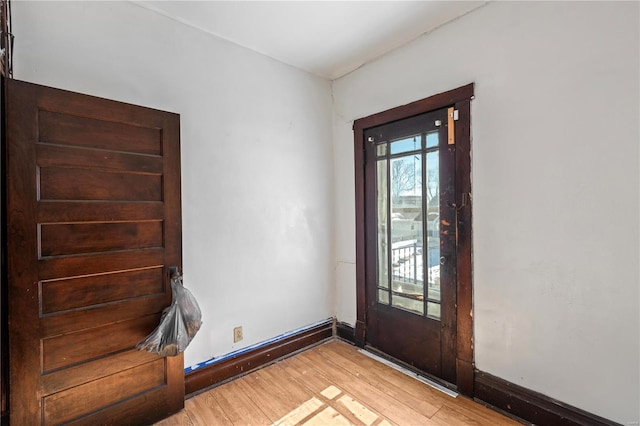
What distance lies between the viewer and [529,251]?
1822mm

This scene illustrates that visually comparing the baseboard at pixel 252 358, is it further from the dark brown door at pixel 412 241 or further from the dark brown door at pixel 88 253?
the dark brown door at pixel 412 241

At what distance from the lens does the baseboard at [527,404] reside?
162 centimetres

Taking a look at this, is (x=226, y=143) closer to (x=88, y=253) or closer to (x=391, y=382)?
(x=88, y=253)

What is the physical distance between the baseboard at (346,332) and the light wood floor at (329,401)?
0.39 metres

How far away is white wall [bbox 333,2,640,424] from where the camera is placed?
1511mm

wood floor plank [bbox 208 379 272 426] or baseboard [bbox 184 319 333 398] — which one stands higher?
baseboard [bbox 184 319 333 398]

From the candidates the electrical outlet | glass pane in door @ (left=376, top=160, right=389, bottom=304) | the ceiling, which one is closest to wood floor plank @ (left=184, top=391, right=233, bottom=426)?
the electrical outlet

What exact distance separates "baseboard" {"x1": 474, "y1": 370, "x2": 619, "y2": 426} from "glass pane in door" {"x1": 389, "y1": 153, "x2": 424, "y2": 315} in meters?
0.61

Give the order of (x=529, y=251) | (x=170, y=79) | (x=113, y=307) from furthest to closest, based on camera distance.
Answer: (x=170, y=79) → (x=529, y=251) → (x=113, y=307)

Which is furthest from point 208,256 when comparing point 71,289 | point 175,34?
point 175,34

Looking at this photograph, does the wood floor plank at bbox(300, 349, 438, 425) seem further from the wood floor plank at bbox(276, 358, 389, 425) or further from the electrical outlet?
the electrical outlet

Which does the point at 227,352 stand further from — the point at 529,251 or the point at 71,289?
the point at 529,251

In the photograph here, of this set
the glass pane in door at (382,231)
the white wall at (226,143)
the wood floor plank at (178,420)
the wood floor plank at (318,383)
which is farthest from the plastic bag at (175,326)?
the glass pane in door at (382,231)

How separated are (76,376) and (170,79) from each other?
187cm
